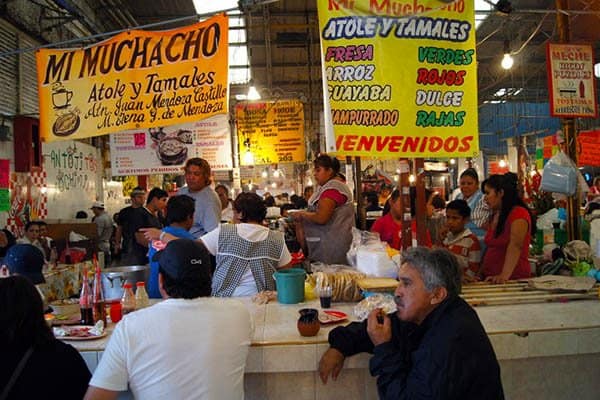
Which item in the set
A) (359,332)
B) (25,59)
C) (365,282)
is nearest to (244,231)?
(365,282)

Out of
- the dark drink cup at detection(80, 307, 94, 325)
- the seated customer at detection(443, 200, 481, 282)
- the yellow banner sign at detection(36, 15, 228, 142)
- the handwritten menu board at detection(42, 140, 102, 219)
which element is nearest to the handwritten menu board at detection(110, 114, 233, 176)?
the handwritten menu board at detection(42, 140, 102, 219)

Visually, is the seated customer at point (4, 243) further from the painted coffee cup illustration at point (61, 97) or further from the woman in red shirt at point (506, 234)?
the woman in red shirt at point (506, 234)

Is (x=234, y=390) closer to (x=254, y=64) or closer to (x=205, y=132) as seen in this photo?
(x=205, y=132)

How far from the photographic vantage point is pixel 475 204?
6.14 m

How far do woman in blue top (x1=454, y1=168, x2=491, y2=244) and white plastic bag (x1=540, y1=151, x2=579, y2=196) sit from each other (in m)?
0.86

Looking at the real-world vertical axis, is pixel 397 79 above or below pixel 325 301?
above

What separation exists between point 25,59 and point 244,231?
7.48 m

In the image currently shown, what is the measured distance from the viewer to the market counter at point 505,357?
8.62 ft

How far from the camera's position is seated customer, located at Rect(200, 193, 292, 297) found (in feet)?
11.5

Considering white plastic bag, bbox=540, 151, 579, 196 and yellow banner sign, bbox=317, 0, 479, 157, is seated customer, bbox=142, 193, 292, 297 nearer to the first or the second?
yellow banner sign, bbox=317, 0, 479, 157

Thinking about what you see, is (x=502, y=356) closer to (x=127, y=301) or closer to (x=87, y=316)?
(x=127, y=301)

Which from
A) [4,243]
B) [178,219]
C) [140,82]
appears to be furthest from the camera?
[4,243]

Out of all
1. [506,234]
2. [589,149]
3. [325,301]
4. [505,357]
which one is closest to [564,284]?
[506,234]

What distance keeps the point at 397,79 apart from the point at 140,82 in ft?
7.72
